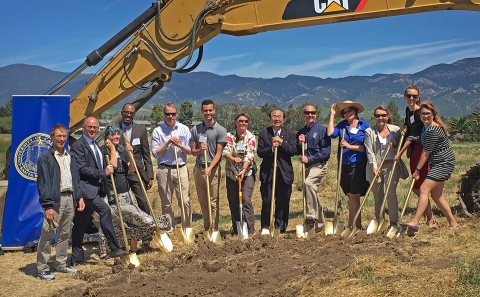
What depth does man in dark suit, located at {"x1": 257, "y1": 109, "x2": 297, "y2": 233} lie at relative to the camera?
8.22 meters

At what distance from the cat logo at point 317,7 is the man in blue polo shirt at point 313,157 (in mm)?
1387

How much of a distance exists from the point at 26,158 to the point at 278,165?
12.0 feet

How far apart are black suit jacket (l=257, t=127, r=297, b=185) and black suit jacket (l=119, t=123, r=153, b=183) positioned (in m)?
1.67

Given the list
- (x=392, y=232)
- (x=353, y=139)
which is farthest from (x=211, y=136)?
(x=392, y=232)

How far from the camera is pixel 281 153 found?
8.36 meters

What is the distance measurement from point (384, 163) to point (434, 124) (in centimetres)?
97

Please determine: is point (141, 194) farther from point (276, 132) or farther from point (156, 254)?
point (276, 132)

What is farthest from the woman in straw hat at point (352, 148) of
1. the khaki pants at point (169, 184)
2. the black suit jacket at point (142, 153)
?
the black suit jacket at point (142, 153)

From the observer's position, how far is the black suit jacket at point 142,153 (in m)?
8.29

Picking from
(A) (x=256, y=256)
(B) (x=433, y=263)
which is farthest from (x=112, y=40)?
(B) (x=433, y=263)

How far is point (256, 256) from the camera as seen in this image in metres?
6.68

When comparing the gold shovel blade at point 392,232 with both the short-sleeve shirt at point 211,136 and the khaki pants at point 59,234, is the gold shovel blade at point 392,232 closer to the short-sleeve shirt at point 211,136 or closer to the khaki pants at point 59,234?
the short-sleeve shirt at point 211,136

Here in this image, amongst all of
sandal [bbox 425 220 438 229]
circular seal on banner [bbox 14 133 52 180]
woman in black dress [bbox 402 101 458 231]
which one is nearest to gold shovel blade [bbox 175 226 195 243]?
circular seal on banner [bbox 14 133 52 180]

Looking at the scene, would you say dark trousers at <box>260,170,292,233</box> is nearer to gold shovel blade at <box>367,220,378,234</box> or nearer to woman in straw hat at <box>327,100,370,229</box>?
woman in straw hat at <box>327,100,370,229</box>
